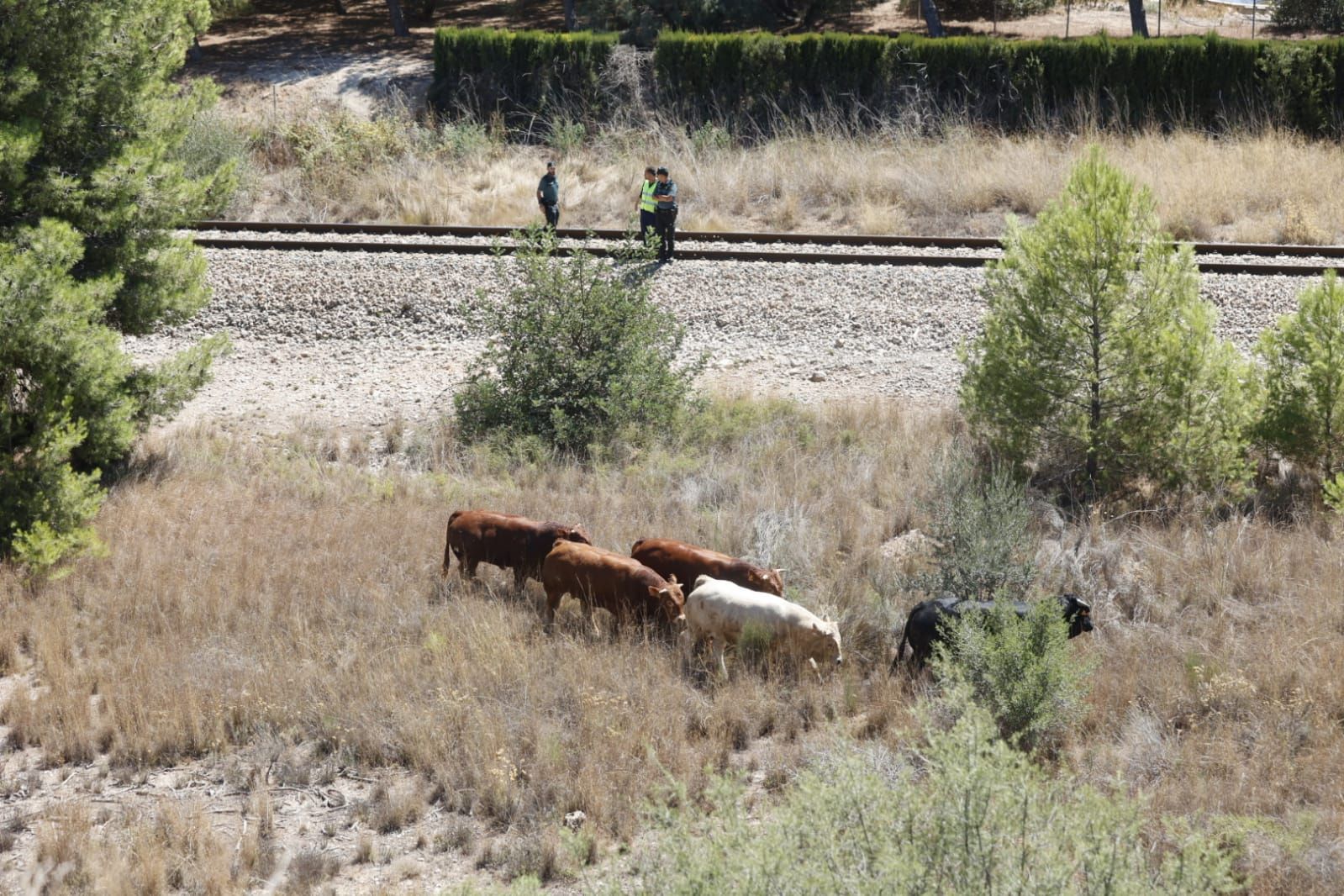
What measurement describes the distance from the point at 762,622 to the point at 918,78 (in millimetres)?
20802

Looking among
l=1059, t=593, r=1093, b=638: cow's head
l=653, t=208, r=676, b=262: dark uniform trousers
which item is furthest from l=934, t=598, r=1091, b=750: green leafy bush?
l=653, t=208, r=676, b=262: dark uniform trousers

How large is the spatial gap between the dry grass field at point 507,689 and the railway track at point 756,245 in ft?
20.8

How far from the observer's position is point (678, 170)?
2180 centimetres

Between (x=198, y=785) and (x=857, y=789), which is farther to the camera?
(x=198, y=785)

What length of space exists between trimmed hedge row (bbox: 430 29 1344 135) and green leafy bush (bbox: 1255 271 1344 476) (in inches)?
522

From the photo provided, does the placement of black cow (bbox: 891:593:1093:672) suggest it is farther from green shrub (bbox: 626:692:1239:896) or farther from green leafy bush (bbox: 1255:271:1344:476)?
green leafy bush (bbox: 1255:271:1344:476)

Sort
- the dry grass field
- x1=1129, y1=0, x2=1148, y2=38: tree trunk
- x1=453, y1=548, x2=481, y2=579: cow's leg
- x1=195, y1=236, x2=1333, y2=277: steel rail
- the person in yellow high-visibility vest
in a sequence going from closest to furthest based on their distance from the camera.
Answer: the dry grass field
x1=453, y1=548, x2=481, y2=579: cow's leg
x1=195, y1=236, x2=1333, y2=277: steel rail
the person in yellow high-visibility vest
x1=1129, y1=0, x2=1148, y2=38: tree trunk

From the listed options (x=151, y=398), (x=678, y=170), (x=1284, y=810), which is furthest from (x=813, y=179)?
(x=1284, y=810)

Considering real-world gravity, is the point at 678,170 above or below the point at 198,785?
above

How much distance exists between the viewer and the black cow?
8.22 meters

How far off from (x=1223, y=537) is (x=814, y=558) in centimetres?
317

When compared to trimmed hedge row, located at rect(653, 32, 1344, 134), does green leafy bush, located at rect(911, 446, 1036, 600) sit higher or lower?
lower

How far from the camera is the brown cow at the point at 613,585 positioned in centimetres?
880

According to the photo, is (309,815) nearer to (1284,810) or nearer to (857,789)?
(857,789)
